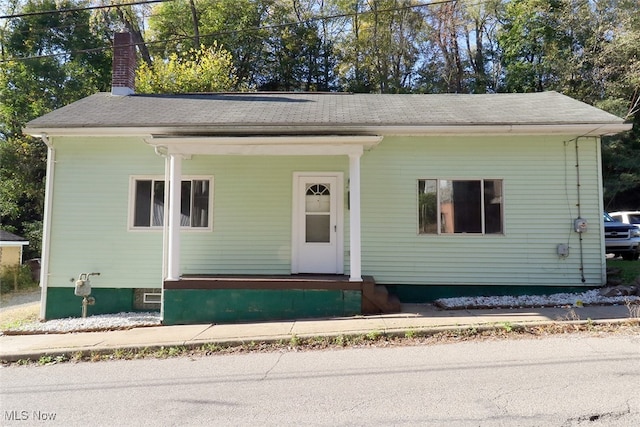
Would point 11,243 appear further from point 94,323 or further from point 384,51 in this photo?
point 384,51

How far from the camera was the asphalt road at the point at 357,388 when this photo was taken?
11.2ft

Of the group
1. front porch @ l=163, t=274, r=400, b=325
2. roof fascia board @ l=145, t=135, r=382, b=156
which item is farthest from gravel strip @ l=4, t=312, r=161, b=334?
roof fascia board @ l=145, t=135, r=382, b=156

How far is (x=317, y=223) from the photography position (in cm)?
856

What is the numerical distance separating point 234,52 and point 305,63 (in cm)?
475

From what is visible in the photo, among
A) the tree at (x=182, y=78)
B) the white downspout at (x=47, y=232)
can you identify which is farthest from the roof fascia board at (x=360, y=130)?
the tree at (x=182, y=78)

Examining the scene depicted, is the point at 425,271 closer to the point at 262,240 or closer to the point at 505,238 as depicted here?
the point at 505,238

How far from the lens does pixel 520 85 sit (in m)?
24.8

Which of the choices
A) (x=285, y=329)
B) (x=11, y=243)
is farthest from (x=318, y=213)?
(x=11, y=243)

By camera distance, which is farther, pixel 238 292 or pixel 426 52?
pixel 426 52

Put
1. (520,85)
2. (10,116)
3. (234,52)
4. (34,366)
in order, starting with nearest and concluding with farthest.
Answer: (34,366)
(10,116)
(520,85)
(234,52)

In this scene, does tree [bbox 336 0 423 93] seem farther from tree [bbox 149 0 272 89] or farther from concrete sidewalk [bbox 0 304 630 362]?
concrete sidewalk [bbox 0 304 630 362]

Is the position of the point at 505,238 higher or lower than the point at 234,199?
lower

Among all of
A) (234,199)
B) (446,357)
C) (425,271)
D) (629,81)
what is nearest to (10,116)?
(234,199)

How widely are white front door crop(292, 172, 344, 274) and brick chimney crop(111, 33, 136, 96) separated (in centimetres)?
597
